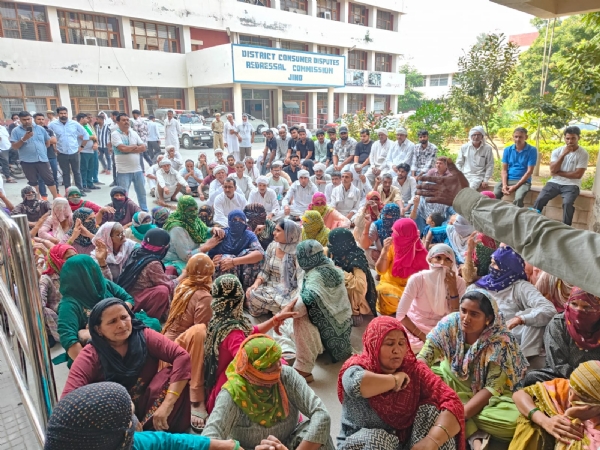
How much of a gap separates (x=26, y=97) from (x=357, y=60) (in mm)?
18824

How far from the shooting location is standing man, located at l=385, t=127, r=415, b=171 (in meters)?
8.09

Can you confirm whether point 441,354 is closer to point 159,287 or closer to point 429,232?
point 159,287

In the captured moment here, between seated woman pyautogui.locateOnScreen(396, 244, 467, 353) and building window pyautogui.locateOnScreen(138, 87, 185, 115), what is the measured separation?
1745 centimetres

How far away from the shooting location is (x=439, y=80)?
4009cm

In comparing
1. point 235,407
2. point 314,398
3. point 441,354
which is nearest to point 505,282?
point 441,354

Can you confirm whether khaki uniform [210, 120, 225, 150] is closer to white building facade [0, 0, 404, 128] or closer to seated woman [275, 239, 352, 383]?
white building facade [0, 0, 404, 128]

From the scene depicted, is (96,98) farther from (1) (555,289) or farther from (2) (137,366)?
(1) (555,289)

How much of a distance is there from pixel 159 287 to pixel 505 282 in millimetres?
2952

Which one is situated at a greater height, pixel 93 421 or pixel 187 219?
pixel 93 421

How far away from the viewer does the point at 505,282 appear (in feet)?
10.8

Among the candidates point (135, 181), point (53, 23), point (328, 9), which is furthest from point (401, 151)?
point (328, 9)

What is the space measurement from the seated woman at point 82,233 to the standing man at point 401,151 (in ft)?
17.6

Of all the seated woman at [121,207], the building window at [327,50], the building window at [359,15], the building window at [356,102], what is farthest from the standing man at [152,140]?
the building window at [359,15]

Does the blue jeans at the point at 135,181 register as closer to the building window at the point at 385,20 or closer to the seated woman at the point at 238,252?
the seated woman at the point at 238,252
